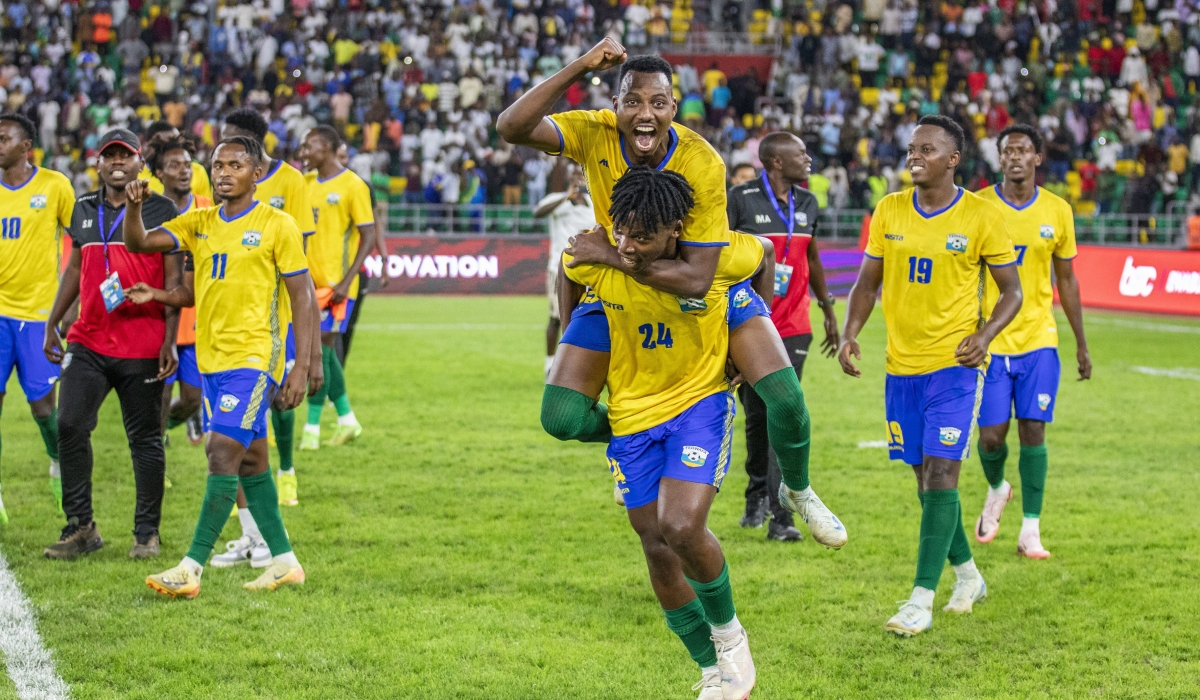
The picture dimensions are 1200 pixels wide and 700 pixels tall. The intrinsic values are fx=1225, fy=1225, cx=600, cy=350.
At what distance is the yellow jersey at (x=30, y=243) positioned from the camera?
25.1ft

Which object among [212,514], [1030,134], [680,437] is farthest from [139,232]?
[1030,134]

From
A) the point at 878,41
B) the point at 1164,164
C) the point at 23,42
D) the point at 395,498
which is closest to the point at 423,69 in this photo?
the point at 23,42

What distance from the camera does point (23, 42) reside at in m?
28.7

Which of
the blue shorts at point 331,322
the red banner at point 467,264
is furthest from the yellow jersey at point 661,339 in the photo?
the red banner at point 467,264

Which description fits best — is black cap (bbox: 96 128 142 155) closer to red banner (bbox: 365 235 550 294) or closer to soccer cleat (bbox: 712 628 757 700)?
soccer cleat (bbox: 712 628 757 700)

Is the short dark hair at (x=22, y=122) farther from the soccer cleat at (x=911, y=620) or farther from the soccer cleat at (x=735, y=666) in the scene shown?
the soccer cleat at (x=911, y=620)

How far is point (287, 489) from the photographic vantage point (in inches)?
333

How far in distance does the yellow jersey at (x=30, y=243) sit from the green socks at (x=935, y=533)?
545cm

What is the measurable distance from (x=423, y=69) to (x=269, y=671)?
2517 cm

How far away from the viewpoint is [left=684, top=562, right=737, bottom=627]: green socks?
474cm

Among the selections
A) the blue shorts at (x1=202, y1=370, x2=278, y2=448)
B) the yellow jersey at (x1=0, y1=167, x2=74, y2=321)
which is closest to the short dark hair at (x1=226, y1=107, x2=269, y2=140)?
the yellow jersey at (x1=0, y1=167, x2=74, y2=321)

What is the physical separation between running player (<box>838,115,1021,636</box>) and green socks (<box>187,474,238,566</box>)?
333 cm

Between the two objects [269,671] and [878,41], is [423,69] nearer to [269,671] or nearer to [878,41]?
[878,41]

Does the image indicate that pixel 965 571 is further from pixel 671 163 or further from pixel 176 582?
pixel 176 582
